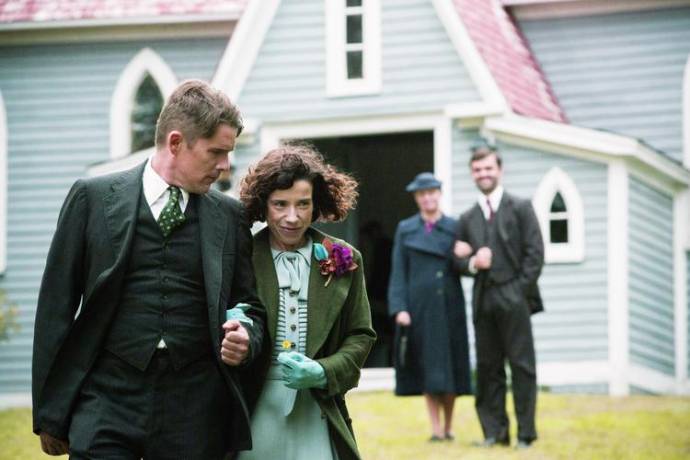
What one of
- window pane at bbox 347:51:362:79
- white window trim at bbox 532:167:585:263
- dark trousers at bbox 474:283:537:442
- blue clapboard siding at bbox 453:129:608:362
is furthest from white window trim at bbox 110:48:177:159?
dark trousers at bbox 474:283:537:442

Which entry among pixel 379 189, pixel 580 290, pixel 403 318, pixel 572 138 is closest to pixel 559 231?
pixel 580 290

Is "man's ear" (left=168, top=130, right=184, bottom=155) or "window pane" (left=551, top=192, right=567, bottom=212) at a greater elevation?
"man's ear" (left=168, top=130, right=184, bottom=155)

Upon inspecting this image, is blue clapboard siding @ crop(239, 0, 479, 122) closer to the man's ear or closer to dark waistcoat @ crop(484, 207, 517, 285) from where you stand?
dark waistcoat @ crop(484, 207, 517, 285)

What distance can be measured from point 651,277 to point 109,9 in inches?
305

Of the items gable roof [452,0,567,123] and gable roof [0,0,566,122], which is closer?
gable roof [452,0,567,123]

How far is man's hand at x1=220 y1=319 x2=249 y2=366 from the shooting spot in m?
4.76

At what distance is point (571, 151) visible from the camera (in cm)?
1551

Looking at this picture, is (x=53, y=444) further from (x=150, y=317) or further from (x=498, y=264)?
(x=498, y=264)

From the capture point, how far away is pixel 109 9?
18578 mm

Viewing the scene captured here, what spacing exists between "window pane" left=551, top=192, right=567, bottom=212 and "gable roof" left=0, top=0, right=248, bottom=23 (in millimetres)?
4983

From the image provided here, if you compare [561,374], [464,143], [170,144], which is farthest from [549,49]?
[170,144]

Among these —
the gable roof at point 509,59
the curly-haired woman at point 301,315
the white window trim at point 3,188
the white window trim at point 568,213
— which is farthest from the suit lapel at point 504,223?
the white window trim at point 3,188

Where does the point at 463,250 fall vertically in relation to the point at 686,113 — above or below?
below

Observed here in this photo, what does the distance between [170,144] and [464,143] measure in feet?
36.3
